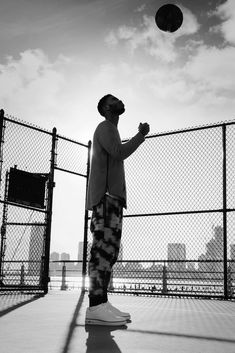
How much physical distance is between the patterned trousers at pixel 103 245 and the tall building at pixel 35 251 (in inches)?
180

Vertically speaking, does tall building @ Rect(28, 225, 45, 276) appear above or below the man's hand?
below

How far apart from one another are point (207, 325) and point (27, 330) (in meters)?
1.40

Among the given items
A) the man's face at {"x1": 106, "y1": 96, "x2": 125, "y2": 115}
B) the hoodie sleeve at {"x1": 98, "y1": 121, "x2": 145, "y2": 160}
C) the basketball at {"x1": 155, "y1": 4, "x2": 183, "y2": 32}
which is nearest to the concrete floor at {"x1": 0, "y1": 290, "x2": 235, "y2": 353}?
the hoodie sleeve at {"x1": 98, "y1": 121, "x2": 145, "y2": 160}

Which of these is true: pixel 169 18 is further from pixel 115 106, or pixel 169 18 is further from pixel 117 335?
pixel 117 335

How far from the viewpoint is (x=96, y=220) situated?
3.30m

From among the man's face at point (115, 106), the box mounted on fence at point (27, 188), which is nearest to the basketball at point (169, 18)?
the man's face at point (115, 106)

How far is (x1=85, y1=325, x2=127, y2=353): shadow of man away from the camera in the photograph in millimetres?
2059

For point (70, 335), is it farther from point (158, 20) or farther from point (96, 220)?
point (158, 20)


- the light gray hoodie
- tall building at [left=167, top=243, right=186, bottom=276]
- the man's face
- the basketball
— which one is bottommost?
tall building at [left=167, top=243, right=186, bottom=276]

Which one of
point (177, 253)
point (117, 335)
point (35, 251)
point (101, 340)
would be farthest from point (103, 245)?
point (35, 251)

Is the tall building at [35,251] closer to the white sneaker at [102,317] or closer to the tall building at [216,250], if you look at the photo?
the tall building at [216,250]

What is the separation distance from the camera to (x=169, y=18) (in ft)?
19.9

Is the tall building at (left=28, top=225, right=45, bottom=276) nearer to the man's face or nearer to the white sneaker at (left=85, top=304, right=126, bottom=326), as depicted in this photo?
the man's face

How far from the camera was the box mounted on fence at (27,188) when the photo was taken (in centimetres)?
691
